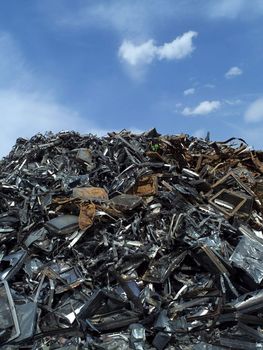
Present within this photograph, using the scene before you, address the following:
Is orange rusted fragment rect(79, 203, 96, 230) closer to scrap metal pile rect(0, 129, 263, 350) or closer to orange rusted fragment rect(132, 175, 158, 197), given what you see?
scrap metal pile rect(0, 129, 263, 350)

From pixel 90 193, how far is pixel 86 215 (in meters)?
0.82

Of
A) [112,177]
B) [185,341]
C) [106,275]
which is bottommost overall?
[185,341]

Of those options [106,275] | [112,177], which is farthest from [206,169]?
[106,275]

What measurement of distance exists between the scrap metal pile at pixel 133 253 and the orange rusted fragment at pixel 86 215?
0.02m

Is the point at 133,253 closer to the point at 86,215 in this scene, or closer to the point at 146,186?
the point at 86,215

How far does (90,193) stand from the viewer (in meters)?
8.09

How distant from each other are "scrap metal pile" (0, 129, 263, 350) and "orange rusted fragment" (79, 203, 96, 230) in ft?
0.07

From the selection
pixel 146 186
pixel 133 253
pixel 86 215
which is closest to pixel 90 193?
pixel 86 215

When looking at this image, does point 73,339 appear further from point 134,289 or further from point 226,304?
point 226,304

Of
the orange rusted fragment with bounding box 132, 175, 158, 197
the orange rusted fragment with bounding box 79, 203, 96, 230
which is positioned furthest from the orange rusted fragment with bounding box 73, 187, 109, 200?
the orange rusted fragment with bounding box 132, 175, 158, 197

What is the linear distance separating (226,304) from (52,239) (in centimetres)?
298

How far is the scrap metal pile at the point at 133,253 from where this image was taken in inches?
227

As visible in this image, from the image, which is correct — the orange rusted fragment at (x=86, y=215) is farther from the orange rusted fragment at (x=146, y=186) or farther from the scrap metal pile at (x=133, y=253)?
the orange rusted fragment at (x=146, y=186)

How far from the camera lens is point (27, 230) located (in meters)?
7.63
